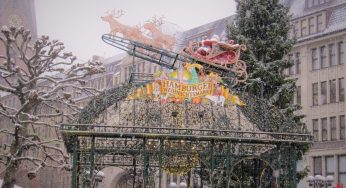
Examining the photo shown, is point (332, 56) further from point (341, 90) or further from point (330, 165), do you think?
point (330, 165)

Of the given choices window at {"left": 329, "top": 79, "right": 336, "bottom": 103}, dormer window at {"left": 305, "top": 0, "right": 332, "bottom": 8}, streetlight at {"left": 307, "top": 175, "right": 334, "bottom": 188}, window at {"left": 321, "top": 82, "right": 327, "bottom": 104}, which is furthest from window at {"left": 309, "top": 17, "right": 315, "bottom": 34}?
streetlight at {"left": 307, "top": 175, "right": 334, "bottom": 188}

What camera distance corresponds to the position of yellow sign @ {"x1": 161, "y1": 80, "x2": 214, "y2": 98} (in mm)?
20766

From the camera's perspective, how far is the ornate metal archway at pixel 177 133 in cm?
1973

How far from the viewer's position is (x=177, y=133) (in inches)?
782

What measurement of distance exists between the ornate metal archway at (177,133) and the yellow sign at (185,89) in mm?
314

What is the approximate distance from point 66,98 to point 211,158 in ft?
39.1

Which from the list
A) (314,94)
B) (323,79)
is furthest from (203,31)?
(323,79)

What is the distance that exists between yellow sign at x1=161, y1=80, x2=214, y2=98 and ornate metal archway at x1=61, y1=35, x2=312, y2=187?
1.03 ft

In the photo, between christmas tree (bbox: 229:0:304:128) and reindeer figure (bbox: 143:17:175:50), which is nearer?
reindeer figure (bbox: 143:17:175:50)

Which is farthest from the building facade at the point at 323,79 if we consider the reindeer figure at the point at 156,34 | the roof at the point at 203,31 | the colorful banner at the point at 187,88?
the colorful banner at the point at 187,88

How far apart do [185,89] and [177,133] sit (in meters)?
1.74

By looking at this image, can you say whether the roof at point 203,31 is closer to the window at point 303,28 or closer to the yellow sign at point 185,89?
the window at point 303,28

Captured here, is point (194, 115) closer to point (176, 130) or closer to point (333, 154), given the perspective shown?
point (176, 130)

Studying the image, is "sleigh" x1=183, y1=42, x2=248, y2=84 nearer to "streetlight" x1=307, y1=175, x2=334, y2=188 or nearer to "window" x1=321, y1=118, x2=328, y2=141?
"streetlight" x1=307, y1=175, x2=334, y2=188
